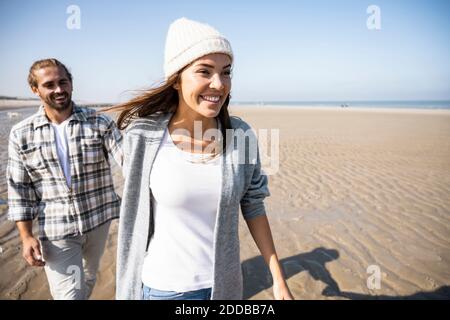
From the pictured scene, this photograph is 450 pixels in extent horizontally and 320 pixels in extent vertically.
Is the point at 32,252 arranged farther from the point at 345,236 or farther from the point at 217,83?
the point at 345,236

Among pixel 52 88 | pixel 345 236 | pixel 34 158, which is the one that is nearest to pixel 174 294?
pixel 34 158

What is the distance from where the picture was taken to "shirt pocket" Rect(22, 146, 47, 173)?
2.49 metres

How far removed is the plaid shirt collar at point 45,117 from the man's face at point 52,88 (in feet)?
0.27

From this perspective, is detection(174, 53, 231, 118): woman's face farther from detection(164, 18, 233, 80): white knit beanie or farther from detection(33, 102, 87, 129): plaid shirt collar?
detection(33, 102, 87, 129): plaid shirt collar

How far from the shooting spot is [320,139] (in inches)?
557

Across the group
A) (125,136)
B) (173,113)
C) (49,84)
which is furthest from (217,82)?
(49,84)

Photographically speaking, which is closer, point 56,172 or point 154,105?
point 154,105

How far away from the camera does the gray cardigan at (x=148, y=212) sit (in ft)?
5.87

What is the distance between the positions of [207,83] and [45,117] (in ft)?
5.51

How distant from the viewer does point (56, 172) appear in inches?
100

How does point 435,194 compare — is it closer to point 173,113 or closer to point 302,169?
point 302,169

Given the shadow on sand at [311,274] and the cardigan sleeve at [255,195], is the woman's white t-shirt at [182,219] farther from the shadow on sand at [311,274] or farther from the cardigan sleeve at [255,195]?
the shadow on sand at [311,274]

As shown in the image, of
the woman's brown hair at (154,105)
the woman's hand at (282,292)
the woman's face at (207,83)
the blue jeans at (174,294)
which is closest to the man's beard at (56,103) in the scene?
the woman's brown hair at (154,105)

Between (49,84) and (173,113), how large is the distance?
1.31 m
